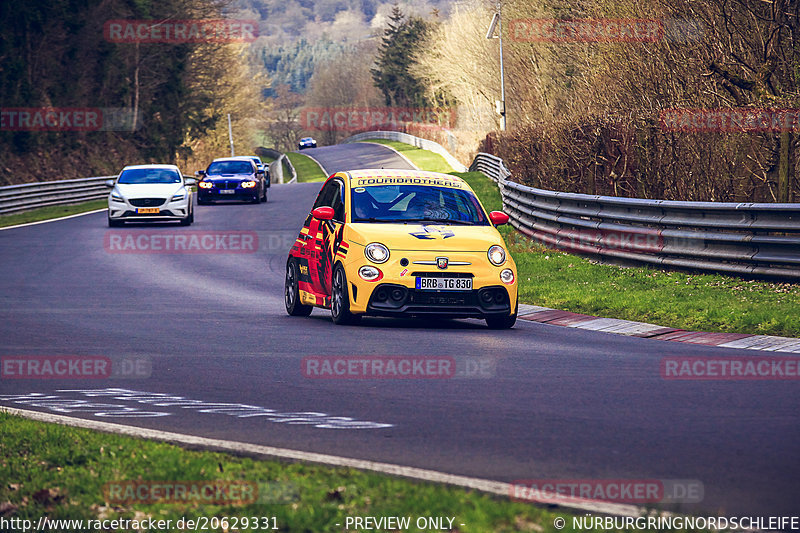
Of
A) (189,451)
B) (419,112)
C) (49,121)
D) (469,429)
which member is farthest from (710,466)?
(419,112)

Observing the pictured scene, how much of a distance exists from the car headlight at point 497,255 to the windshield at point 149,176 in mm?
20114

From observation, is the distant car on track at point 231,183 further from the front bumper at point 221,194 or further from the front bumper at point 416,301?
the front bumper at point 416,301

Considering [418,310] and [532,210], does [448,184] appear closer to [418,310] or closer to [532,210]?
[418,310]

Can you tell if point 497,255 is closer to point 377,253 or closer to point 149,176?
point 377,253

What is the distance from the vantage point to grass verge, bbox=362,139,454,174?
78750 millimetres

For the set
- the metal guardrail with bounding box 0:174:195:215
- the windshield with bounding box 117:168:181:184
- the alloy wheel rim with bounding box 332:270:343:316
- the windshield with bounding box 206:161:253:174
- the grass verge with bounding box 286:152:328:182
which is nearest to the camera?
the alloy wheel rim with bounding box 332:270:343:316

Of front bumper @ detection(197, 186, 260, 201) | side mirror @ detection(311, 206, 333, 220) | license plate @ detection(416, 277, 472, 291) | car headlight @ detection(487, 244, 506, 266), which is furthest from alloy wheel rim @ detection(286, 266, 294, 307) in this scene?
front bumper @ detection(197, 186, 260, 201)

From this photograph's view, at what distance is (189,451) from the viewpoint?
22.0ft

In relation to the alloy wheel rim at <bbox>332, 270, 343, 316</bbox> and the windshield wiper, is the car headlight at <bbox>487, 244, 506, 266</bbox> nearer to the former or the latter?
the windshield wiper

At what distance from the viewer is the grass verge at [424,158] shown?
258 feet

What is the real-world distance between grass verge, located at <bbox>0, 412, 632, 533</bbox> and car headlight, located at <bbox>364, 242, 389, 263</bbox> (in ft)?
19.1

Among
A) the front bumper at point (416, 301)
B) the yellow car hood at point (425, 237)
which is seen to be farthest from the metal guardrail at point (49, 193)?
the front bumper at point (416, 301)

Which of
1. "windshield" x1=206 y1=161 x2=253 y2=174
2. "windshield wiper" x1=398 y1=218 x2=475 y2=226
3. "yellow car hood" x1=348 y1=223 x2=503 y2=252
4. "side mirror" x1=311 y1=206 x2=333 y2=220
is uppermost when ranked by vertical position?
"windshield" x1=206 y1=161 x2=253 y2=174

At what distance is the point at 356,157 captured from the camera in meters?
99.7
